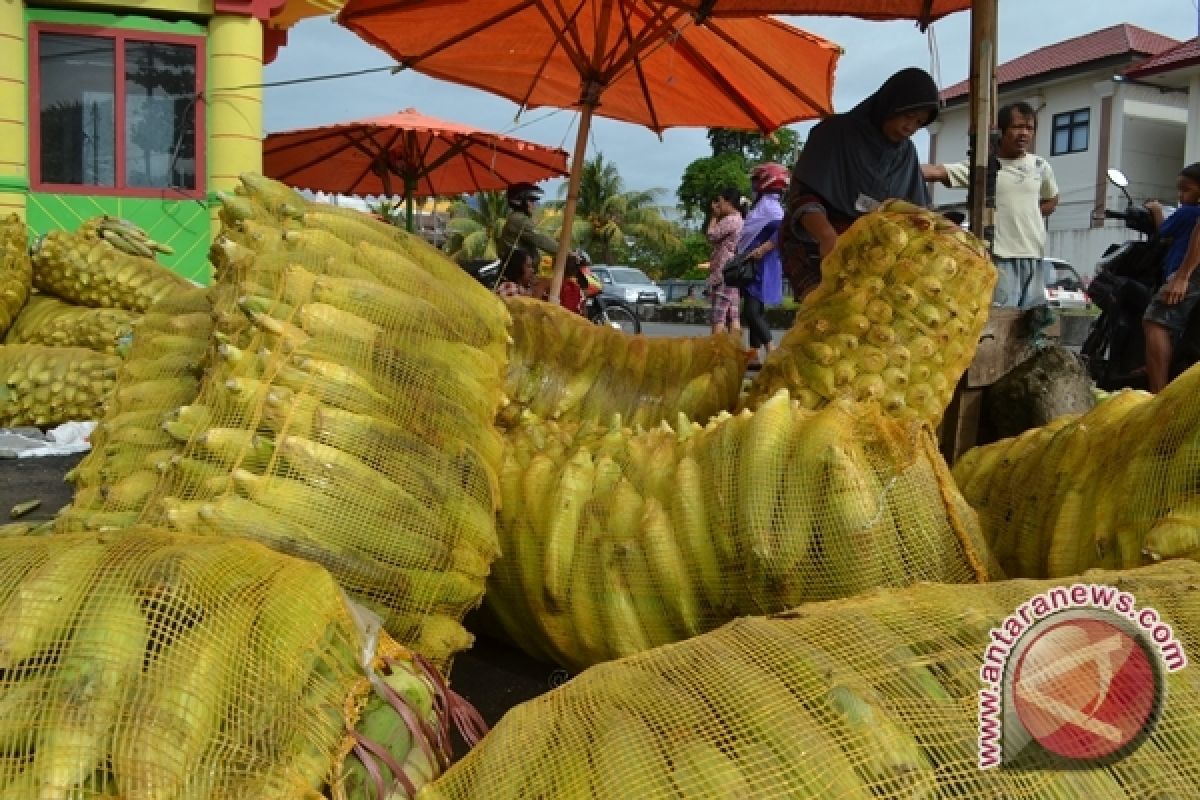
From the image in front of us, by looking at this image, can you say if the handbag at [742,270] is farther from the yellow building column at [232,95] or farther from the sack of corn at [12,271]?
the sack of corn at [12,271]

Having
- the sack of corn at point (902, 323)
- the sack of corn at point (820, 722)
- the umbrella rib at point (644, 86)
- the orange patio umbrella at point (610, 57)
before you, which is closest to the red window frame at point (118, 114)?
the orange patio umbrella at point (610, 57)

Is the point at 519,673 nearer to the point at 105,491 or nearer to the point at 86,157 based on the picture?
the point at 105,491

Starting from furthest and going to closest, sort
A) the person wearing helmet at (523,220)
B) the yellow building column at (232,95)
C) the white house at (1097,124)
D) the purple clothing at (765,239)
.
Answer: the white house at (1097,124)
the person wearing helmet at (523,220)
the yellow building column at (232,95)
the purple clothing at (765,239)

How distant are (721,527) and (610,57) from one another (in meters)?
4.69

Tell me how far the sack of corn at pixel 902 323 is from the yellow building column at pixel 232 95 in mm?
7301

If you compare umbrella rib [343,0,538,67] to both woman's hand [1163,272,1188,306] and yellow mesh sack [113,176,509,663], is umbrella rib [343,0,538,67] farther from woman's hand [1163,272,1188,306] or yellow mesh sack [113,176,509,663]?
yellow mesh sack [113,176,509,663]

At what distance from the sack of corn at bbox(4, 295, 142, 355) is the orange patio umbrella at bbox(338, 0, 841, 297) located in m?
2.07

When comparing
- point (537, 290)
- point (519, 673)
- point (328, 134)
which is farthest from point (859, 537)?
point (328, 134)

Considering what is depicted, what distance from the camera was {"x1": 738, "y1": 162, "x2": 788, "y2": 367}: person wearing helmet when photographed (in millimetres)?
6945

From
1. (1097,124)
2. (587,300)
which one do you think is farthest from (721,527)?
(1097,124)

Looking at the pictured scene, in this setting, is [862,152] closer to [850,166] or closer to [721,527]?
[850,166]

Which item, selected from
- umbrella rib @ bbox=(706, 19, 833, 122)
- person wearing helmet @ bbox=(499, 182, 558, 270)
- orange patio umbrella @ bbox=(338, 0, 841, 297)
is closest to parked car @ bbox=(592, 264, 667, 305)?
person wearing helmet @ bbox=(499, 182, 558, 270)

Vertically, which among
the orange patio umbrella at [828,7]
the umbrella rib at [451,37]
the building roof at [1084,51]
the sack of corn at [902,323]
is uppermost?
the building roof at [1084,51]

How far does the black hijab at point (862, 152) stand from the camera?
11.0 ft
